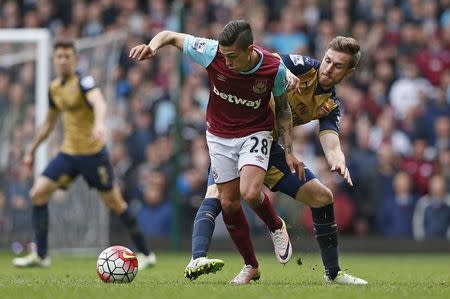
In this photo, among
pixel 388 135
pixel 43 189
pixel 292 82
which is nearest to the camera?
pixel 292 82

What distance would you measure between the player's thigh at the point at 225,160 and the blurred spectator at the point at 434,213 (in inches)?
299

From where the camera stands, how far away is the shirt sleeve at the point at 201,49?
355 inches

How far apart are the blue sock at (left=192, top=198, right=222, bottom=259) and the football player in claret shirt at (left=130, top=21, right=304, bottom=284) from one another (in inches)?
5.4

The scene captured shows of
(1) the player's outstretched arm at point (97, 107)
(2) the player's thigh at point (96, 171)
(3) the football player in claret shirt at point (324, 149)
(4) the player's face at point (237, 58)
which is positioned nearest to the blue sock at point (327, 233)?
(3) the football player in claret shirt at point (324, 149)

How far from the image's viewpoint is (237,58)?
28.7 ft

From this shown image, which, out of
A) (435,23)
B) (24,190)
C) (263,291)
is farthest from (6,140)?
(263,291)

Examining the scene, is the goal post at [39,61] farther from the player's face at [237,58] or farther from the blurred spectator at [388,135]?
the player's face at [237,58]

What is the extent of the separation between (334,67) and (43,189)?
4.88 m

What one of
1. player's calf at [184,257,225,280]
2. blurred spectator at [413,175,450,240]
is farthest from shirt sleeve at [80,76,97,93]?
blurred spectator at [413,175,450,240]

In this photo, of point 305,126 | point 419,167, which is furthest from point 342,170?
point 305,126

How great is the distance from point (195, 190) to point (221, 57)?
8451 millimetres

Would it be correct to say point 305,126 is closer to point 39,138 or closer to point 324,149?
point 39,138

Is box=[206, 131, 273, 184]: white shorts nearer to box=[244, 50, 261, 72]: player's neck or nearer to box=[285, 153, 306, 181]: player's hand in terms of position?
box=[285, 153, 306, 181]: player's hand

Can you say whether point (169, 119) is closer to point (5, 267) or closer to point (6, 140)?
point (6, 140)
